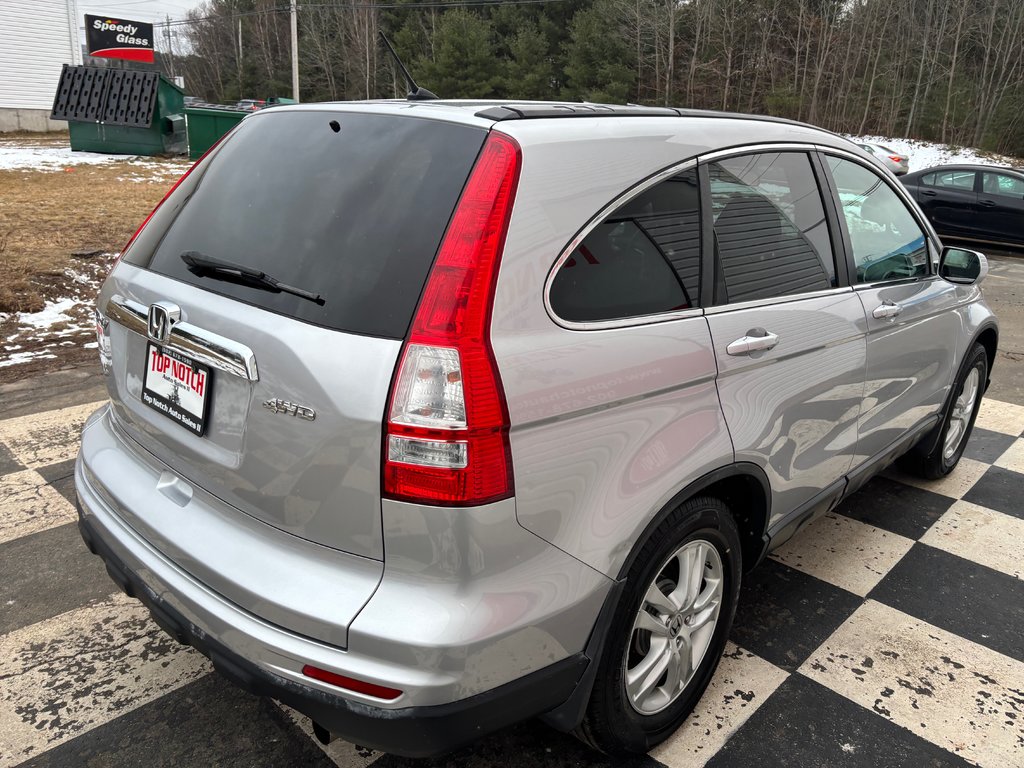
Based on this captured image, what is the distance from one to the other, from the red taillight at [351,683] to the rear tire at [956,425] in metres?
3.25

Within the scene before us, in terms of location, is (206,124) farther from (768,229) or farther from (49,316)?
(768,229)

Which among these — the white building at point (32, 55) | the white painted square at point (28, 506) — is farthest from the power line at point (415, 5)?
the white painted square at point (28, 506)

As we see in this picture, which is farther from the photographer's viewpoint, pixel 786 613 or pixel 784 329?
pixel 786 613

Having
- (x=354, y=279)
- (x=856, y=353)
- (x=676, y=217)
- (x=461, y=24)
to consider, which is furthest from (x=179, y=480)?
(x=461, y=24)

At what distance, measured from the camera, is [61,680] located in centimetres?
238

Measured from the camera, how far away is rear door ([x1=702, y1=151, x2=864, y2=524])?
2135 mm

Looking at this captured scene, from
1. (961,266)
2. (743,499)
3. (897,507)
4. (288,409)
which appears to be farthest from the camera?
(897,507)

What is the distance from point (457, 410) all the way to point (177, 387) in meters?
0.84

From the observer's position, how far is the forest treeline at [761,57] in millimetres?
30875

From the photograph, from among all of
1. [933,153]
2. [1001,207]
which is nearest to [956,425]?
[1001,207]

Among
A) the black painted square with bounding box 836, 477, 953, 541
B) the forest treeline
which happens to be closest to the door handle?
the black painted square with bounding box 836, 477, 953, 541

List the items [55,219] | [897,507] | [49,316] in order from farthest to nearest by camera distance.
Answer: [55,219] → [49,316] → [897,507]

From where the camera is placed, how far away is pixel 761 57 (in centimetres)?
3672

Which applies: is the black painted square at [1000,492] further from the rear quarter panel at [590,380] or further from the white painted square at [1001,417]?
the rear quarter panel at [590,380]
